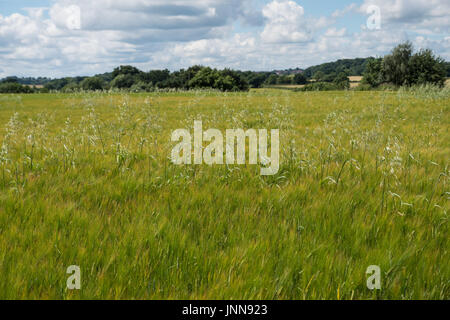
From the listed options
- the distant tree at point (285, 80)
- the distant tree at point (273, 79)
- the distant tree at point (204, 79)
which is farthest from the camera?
the distant tree at point (273, 79)

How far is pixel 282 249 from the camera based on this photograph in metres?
Result: 2.68

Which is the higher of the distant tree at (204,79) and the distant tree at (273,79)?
the distant tree at (273,79)

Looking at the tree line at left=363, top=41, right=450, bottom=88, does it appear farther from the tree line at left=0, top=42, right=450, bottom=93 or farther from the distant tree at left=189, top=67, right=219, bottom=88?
the distant tree at left=189, top=67, right=219, bottom=88

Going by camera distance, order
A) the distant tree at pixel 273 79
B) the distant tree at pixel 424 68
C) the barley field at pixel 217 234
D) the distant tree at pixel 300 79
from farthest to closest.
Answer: the distant tree at pixel 273 79
the distant tree at pixel 300 79
the distant tree at pixel 424 68
the barley field at pixel 217 234

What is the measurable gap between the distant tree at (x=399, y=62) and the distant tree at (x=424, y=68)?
970mm

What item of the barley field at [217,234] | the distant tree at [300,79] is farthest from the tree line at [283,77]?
the barley field at [217,234]

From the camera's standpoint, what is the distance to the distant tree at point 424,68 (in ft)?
196

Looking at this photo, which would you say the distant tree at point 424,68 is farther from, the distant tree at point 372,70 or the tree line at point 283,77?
the distant tree at point 372,70

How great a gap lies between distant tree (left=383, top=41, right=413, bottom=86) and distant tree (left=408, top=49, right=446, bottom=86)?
3.18 ft

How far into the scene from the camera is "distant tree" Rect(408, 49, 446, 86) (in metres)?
59.8

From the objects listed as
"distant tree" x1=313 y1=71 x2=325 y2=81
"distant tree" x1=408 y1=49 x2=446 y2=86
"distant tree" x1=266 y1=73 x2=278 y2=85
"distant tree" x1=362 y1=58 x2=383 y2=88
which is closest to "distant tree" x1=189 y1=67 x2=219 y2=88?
"distant tree" x1=313 y1=71 x2=325 y2=81
